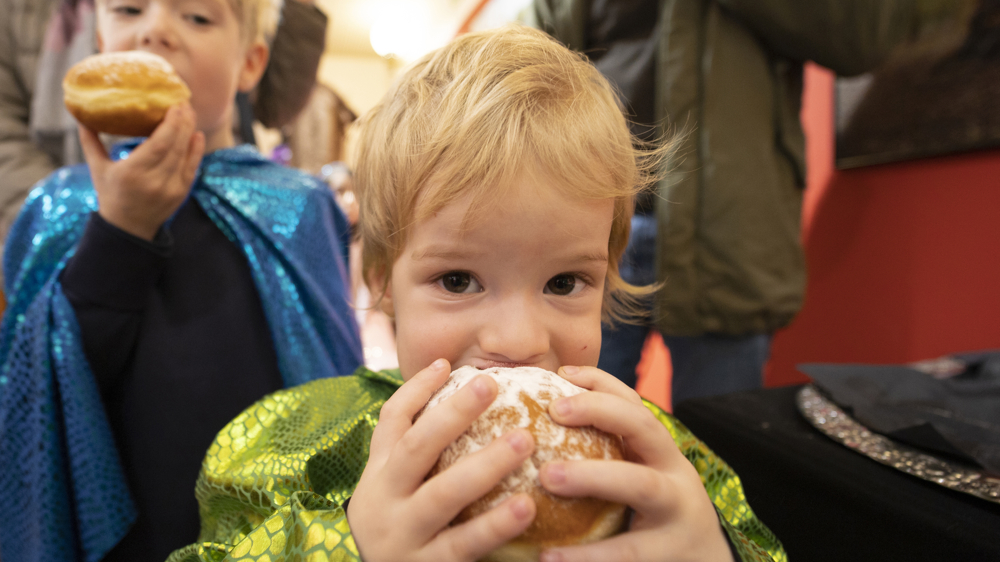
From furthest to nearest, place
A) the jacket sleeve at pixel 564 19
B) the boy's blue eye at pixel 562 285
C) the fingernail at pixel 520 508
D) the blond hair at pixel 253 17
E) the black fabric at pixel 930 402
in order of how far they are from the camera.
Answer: the jacket sleeve at pixel 564 19, the blond hair at pixel 253 17, the black fabric at pixel 930 402, the boy's blue eye at pixel 562 285, the fingernail at pixel 520 508

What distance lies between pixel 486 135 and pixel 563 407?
0.98 ft

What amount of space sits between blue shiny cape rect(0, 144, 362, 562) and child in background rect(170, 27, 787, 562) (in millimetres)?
235

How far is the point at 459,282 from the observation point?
0.58 metres

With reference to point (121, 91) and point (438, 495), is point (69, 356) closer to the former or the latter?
point (121, 91)

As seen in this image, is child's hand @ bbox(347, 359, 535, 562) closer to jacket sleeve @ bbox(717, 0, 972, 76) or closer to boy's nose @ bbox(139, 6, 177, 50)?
boy's nose @ bbox(139, 6, 177, 50)

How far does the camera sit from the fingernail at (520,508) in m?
0.35

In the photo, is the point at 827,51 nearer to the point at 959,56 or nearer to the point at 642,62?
the point at 642,62

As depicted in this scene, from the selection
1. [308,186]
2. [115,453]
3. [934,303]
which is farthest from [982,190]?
[115,453]

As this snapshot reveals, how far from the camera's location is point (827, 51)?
121 centimetres

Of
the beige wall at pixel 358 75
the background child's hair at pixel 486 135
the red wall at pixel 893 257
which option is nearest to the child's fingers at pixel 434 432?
the background child's hair at pixel 486 135

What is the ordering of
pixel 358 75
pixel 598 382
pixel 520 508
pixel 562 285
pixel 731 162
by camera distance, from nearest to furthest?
pixel 520 508
pixel 598 382
pixel 562 285
pixel 731 162
pixel 358 75

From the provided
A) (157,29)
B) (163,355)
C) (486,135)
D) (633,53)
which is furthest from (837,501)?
(157,29)

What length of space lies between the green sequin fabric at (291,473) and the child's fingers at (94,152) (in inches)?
17.7

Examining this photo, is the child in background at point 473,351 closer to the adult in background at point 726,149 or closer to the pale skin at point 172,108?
the pale skin at point 172,108
